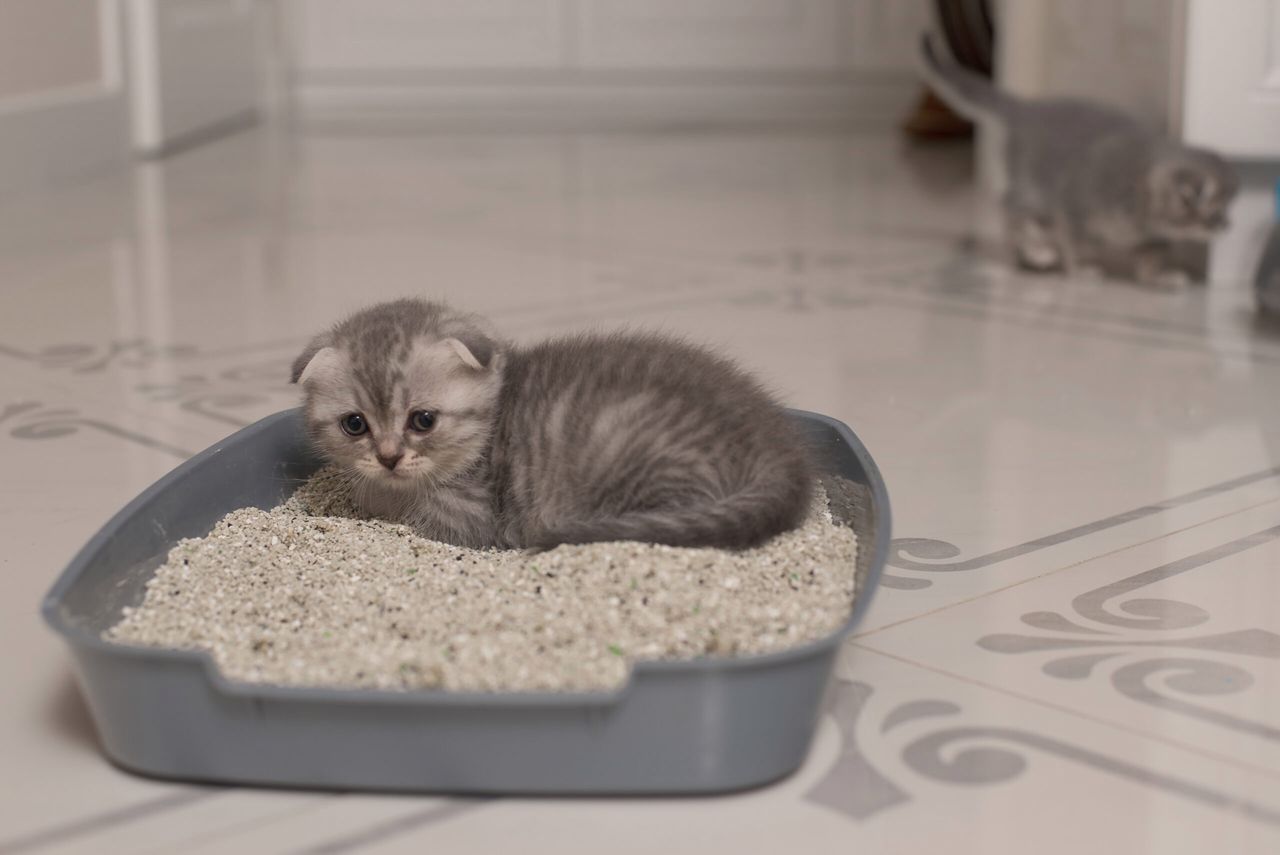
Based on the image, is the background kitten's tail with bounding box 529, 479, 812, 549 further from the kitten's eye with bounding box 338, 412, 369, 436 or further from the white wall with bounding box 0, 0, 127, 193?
the white wall with bounding box 0, 0, 127, 193

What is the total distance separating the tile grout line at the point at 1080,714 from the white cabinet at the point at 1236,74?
181 centimetres

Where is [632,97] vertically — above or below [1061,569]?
above

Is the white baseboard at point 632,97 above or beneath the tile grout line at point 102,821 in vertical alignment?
above

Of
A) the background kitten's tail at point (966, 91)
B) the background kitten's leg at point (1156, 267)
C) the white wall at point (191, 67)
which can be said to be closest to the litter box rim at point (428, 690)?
the background kitten's leg at point (1156, 267)

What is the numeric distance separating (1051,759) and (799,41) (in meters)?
5.28

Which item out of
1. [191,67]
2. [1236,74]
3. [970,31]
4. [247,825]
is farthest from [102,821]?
[970,31]

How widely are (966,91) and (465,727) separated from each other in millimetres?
2888

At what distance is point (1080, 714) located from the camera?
106 cm

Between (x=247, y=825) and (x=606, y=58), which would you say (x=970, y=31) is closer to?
(x=606, y=58)

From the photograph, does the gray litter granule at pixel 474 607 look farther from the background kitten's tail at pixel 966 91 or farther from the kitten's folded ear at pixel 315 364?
the background kitten's tail at pixel 966 91

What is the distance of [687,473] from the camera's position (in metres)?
1.27

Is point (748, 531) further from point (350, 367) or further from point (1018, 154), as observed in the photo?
point (1018, 154)

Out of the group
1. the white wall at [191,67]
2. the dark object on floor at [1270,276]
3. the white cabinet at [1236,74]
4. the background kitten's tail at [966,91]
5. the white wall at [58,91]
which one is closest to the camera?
the dark object on floor at [1270,276]

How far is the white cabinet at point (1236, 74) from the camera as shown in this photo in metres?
2.57
